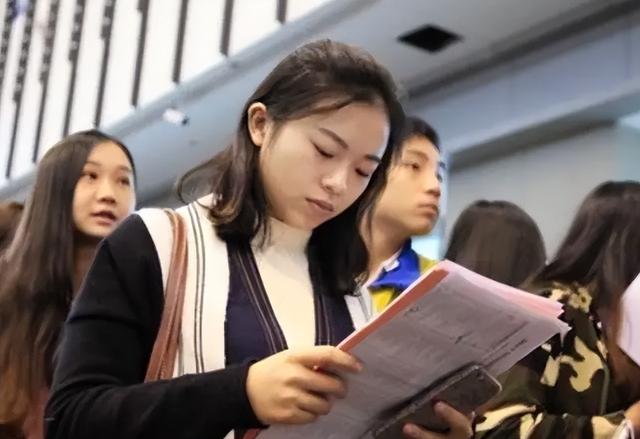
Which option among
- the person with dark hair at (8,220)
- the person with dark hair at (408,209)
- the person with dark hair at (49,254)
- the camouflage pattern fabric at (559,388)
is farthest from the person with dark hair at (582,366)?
the person with dark hair at (8,220)

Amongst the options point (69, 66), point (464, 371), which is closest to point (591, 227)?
point (464, 371)

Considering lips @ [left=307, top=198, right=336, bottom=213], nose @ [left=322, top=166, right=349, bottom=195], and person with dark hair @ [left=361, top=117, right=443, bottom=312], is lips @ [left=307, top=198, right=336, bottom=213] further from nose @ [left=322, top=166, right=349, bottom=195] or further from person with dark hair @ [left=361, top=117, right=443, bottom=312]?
person with dark hair @ [left=361, top=117, right=443, bottom=312]

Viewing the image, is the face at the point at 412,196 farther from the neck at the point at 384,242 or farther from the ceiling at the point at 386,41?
the ceiling at the point at 386,41

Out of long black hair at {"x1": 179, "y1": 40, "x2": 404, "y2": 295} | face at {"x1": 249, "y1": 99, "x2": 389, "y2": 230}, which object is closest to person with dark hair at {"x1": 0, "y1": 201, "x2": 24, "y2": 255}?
long black hair at {"x1": 179, "y1": 40, "x2": 404, "y2": 295}

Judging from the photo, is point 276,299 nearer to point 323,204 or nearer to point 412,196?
point 323,204

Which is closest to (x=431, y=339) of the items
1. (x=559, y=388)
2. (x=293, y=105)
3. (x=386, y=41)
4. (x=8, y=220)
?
(x=293, y=105)

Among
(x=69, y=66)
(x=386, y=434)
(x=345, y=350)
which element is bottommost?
(x=386, y=434)

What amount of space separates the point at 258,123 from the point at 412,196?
41.7 inches

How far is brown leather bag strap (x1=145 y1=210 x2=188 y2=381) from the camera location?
3.64 feet

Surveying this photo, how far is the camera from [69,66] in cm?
624

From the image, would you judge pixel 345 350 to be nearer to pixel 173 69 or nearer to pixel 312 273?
pixel 312 273

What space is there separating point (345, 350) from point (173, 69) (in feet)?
14.0

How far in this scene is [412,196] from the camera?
2287 millimetres

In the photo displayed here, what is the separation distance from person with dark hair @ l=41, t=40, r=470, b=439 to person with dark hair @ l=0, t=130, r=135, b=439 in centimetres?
76
